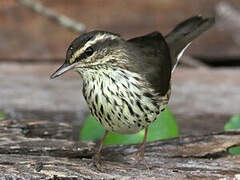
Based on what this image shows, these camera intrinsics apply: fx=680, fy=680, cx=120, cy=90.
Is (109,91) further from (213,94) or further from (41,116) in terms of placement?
(213,94)

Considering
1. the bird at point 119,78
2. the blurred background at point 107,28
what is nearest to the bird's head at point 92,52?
the bird at point 119,78

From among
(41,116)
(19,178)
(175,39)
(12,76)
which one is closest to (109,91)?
(19,178)

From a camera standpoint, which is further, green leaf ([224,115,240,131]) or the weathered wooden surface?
green leaf ([224,115,240,131])

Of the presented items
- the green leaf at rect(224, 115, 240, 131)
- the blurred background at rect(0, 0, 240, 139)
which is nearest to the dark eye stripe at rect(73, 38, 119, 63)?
the green leaf at rect(224, 115, 240, 131)

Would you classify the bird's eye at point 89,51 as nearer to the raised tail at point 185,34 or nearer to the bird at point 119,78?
the bird at point 119,78

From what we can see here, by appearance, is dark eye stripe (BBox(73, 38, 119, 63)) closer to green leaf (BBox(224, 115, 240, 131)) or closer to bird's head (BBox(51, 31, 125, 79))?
bird's head (BBox(51, 31, 125, 79))

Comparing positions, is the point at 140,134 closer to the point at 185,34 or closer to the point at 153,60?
the point at 153,60

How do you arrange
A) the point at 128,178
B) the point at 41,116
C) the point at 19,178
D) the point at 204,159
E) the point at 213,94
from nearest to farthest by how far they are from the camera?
the point at 19,178, the point at 128,178, the point at 204,159, the point at 41,116, the point at 213,94
